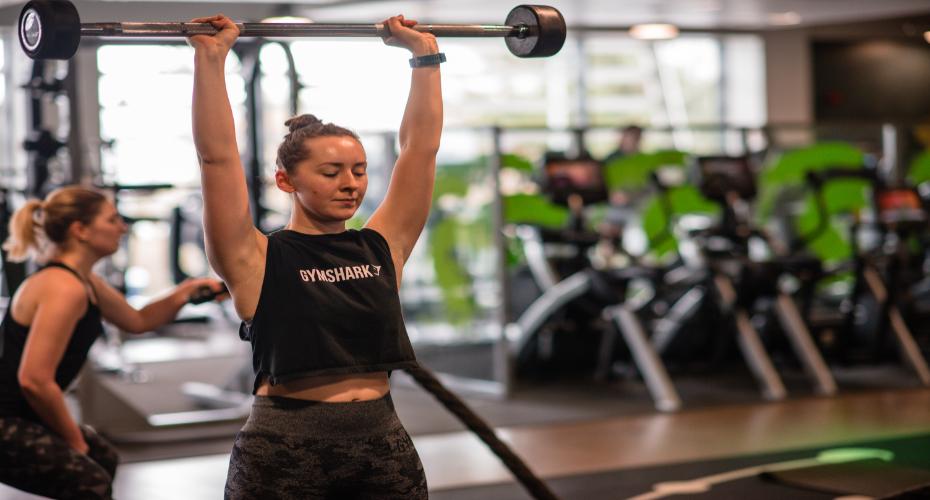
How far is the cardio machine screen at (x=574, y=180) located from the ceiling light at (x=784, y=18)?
16.0ft

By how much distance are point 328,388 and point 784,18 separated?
10.1 metres

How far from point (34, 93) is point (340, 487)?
161 inches

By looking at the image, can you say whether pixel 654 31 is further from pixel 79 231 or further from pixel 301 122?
pixel 301 122

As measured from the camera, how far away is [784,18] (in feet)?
38.4

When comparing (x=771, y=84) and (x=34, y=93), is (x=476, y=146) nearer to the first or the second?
(x=34, y=93)

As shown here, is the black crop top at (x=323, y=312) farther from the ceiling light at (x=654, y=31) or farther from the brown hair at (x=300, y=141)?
the ceiling light at (x=654, y=31)

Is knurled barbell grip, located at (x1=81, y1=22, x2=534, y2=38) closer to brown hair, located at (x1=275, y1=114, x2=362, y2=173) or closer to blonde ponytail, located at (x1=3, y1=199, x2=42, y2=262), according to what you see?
brown hair, located at (x1=275, y1=114, x2=362, y2=173)

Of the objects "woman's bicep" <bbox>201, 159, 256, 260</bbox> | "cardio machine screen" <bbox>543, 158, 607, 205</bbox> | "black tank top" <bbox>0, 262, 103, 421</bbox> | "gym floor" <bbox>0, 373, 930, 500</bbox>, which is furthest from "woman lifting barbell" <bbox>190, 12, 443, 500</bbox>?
"cardio machine screen" <bbox>543, 158, 607, 205</bbox>

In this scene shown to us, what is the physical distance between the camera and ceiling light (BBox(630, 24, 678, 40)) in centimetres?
1168

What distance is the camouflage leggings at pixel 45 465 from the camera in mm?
3383

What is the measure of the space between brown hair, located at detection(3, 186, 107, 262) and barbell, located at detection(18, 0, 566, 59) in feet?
4.24

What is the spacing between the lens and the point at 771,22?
12.2m

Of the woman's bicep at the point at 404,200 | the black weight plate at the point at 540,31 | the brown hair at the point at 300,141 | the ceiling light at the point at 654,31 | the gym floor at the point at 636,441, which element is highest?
the ceiling light at the point at 654,31

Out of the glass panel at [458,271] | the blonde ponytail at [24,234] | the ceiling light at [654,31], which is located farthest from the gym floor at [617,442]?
the ceiling light at [654,31]
